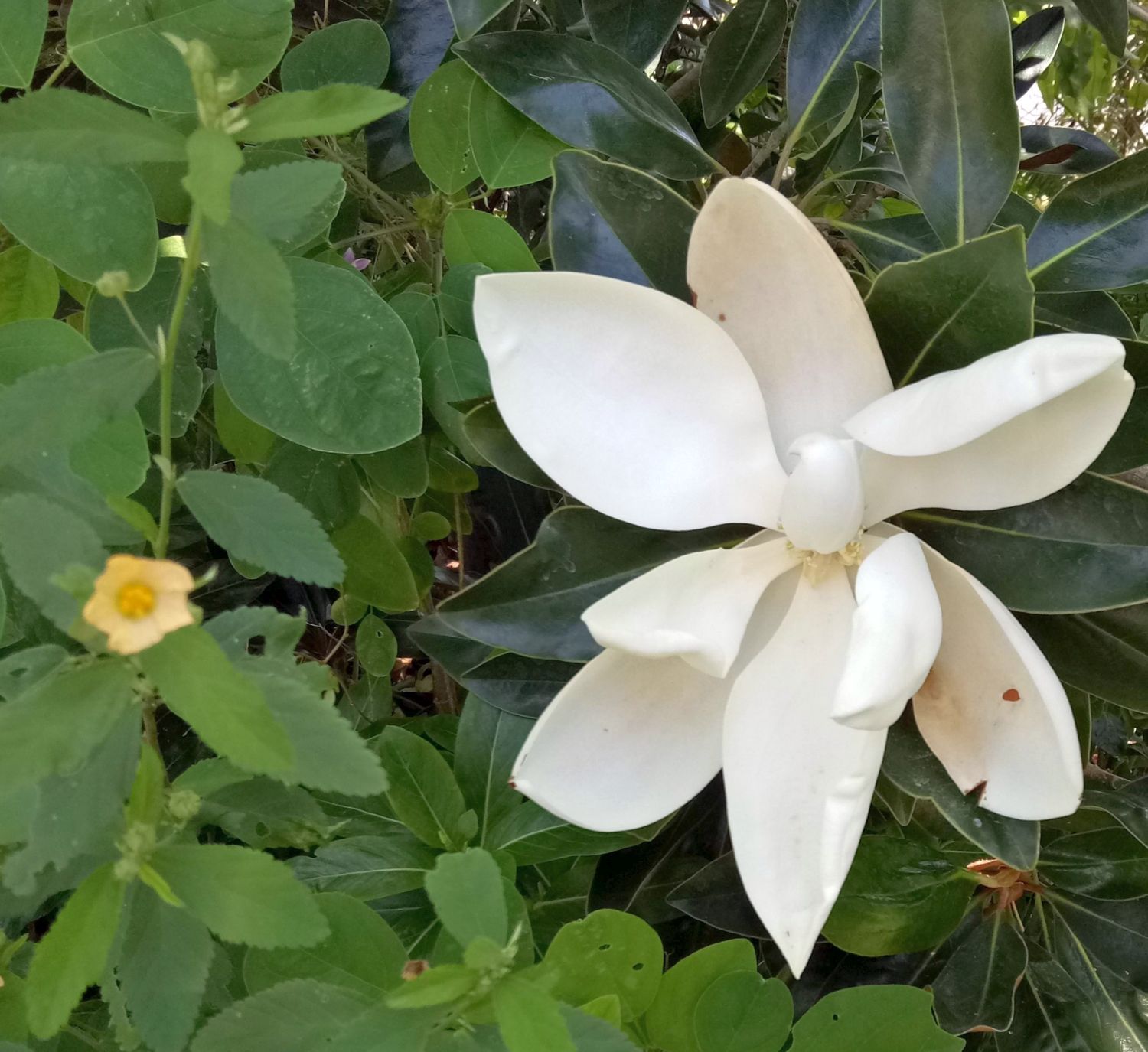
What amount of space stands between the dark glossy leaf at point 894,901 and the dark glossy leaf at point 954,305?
0.36 meters

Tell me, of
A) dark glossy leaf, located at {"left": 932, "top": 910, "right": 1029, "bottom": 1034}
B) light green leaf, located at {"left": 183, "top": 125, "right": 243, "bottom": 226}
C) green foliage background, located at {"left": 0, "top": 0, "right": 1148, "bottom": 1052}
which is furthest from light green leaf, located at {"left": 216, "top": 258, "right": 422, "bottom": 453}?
A: dark glossy leaf, located at {"left": 932, "top": 910, "right": 1029, "bottom": 1034}

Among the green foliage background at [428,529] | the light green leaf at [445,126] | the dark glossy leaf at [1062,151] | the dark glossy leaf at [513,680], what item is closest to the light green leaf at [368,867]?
the green foliage background at [428,529]

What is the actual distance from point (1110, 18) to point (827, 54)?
0.88ft

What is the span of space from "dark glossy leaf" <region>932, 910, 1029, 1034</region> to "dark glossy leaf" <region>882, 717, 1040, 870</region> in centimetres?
23

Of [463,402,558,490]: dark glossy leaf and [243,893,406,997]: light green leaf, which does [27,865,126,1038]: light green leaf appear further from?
[463,402,558,490]: dark glossy leaf

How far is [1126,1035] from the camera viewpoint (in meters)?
0.72

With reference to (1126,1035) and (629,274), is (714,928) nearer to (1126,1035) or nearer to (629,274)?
(1126,1035)

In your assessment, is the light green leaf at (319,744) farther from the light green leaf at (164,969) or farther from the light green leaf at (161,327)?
the light green leaf at (161,327)

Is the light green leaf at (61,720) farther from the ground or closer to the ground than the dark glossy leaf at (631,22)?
closer to the ground

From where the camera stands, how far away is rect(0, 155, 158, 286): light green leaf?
0.48 metres

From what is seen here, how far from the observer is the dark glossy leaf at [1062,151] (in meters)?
0.82

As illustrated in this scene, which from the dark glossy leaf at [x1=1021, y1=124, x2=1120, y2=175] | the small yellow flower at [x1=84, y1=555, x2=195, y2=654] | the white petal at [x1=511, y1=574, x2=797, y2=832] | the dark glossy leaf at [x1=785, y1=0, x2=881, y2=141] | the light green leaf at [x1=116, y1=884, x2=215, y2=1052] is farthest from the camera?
the dark glossy leaf at [x1=1021, y1=124, x2=1120, y2=175]

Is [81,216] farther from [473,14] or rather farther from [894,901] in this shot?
[894,901]

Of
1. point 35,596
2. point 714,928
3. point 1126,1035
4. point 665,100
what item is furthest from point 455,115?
point 1126,1035
